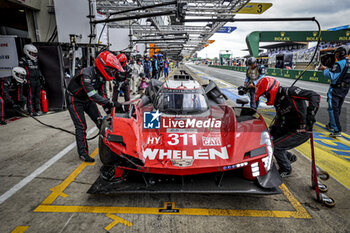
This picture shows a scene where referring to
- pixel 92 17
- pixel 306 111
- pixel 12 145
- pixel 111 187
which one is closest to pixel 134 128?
pixel 111 187

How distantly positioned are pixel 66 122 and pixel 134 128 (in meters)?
4.11

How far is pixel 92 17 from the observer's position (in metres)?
6.31

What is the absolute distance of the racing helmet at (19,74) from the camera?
609cm

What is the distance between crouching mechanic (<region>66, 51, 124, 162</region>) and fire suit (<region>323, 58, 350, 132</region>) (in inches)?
189

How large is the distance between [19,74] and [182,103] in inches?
215

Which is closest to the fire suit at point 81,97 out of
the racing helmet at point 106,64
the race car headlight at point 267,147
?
the racing helmet at point 106,64

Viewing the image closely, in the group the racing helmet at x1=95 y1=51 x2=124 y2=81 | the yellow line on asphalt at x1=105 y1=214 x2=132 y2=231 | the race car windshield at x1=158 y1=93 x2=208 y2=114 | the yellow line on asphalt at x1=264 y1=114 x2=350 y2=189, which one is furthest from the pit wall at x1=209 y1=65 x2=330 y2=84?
the yellow line on asphalt at x1=105 y1=214 x2=132 y2=231

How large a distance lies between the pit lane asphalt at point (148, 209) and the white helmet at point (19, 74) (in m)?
3.95

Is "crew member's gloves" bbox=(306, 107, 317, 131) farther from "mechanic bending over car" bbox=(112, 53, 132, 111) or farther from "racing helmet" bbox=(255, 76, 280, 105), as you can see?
"mechanic bending over car" bbox=(112, 53, 132, 111)

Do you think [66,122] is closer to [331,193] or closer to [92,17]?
[92,17]

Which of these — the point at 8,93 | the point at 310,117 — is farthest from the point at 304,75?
the point at 8,93

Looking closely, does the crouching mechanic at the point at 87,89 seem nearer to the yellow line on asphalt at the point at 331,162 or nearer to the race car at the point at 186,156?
the race car at the point at 186,156

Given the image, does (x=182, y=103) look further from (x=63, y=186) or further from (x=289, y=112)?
(x=63, y=186)

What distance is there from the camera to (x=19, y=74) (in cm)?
612
